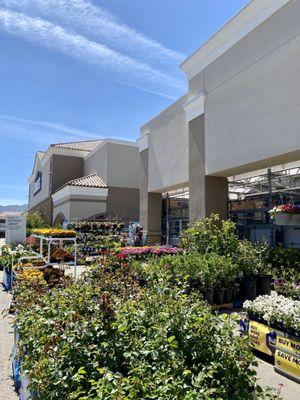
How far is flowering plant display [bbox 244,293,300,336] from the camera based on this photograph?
14.6ft

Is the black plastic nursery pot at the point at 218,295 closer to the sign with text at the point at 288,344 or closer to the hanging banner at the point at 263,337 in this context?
the hanging banner at the point at 263,337

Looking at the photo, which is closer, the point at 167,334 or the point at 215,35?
the point at 167,334

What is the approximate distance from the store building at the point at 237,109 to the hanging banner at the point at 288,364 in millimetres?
6654

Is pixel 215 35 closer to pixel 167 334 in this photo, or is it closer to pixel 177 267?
pixel 177 267

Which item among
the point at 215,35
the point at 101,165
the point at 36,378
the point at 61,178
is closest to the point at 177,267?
the point at 36,378

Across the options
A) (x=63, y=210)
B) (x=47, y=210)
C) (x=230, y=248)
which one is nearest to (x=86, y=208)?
(x=63, y=210)

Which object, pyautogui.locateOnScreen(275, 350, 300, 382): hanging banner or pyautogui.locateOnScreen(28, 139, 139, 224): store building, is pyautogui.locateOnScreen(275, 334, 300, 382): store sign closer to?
pyautogui.locateOnScreen(275, 350, 300, 382): hanging banner

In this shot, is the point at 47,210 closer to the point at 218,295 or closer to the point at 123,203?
the point at 123,203

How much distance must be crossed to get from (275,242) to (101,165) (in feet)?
56.3

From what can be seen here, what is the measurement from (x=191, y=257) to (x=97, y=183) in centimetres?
1833

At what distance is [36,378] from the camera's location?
2.56 m

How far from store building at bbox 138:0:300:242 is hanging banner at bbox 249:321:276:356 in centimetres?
622

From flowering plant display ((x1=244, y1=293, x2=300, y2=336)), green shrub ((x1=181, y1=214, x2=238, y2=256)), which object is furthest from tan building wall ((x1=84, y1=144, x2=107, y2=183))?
flowering plant display ((x1=244, y1=293, x2=300, y2=336))

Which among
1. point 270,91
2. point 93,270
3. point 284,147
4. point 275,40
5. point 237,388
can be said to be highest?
point 275,40
